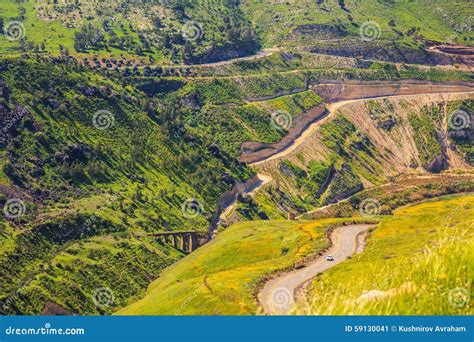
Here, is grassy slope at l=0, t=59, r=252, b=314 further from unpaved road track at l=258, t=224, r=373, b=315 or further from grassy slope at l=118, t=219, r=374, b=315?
unpaved road track at l=258, t=224, r=373, b=315

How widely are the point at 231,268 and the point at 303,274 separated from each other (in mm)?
26258

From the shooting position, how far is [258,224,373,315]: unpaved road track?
76188mm

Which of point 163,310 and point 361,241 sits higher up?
point 361,241

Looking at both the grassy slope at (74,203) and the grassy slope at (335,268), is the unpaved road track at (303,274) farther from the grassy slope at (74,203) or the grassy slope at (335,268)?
the grassy slope at (74,203)

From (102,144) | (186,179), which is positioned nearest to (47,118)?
(102,144)

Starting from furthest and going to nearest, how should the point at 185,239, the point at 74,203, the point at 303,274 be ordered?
the point at 185,239
the point at 74,203
the point at 303,274

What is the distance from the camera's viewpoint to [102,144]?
192 m

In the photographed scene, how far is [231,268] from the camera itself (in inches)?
4729

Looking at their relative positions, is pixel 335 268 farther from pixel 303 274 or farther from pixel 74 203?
pixel 74 203

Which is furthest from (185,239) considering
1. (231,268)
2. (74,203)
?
(231,268)

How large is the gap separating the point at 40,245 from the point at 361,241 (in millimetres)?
70128

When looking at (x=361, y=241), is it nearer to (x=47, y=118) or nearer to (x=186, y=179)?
(x=186, y=179)

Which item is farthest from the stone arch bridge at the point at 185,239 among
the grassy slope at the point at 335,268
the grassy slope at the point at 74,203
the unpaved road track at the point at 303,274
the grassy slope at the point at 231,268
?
the unpaved road track at the point at 303,274

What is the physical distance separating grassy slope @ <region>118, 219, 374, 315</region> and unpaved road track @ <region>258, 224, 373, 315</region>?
2.29 meters
